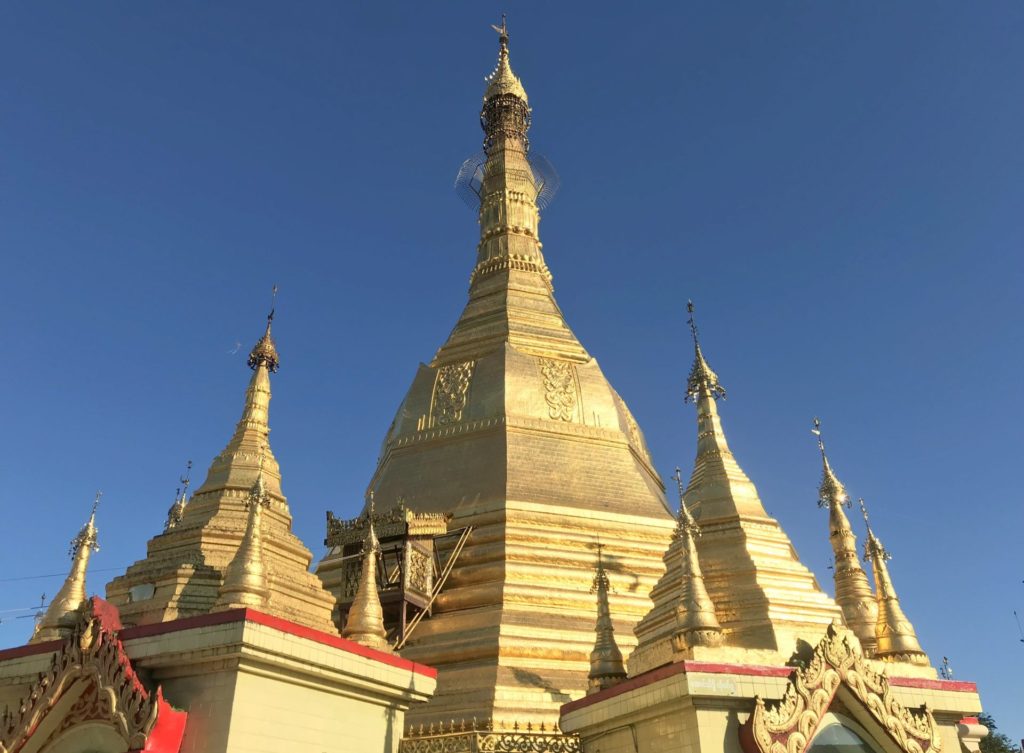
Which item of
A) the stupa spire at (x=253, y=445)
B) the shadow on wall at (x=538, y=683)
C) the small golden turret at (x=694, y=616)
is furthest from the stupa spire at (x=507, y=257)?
the small golden turret at (x=694, y=616)

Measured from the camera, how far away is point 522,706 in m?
14.4

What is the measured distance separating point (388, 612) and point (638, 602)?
17.0 ft

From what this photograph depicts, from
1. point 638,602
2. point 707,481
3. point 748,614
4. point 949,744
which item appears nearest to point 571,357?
point 707,481

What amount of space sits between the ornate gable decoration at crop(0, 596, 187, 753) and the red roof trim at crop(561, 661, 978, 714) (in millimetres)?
4994

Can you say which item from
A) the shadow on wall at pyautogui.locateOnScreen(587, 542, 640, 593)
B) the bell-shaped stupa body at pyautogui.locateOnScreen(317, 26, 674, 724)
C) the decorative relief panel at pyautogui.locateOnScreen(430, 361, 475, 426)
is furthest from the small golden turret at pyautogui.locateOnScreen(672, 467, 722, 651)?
the decorative relief panel at pyautogui.locateOnScreen(430, 361, 475, 426)

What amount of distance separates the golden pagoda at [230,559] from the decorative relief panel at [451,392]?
5369 mm

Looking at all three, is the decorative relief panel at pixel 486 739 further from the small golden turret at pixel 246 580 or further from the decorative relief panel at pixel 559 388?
the decorative relief panel at pixel 559 388

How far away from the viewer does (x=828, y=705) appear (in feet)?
32.2

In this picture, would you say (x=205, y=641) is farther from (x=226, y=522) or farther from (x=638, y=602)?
(x=638, y=602)

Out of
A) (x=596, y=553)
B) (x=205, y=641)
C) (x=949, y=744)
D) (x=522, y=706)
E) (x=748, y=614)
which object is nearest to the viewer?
(x=205, y=641)

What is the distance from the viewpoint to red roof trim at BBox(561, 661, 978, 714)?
376 inches

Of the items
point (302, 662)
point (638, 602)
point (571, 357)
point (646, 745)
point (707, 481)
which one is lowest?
point (646, 745)

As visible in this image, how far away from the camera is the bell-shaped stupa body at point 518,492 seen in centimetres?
1588

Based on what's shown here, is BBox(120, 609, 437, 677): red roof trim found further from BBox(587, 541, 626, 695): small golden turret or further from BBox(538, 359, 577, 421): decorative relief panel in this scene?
BBox(538, 359, 577, 421): decorative relief panel
